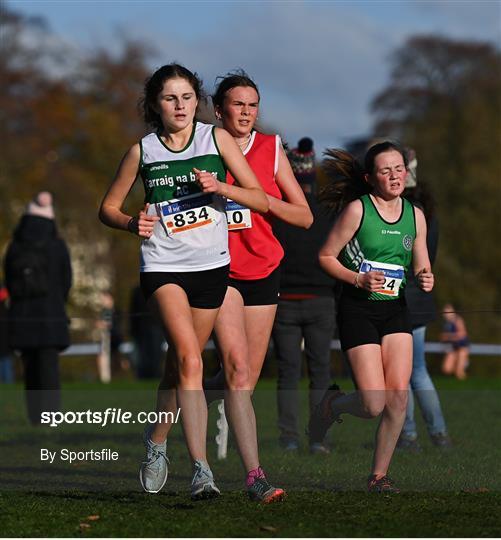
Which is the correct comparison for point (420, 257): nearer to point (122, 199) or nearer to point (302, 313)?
point (122, 199)

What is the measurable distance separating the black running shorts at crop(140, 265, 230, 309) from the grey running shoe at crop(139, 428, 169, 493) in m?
0.85

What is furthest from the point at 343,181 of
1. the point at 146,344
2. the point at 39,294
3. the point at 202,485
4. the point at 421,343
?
the point at 146,344

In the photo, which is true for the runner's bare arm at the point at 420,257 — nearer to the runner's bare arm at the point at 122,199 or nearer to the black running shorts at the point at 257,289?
the black running shorts at the point at 257,289

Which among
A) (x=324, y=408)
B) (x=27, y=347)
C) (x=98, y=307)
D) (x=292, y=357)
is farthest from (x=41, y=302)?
(x=98, y=307)

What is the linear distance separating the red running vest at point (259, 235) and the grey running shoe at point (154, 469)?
1.07 metres

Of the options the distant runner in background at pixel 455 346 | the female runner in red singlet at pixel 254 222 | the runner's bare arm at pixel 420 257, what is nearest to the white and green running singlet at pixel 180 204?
the female runner in red singlet at pixel 254 222

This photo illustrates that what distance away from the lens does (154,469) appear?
8.38 m

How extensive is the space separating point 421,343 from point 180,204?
469 cm

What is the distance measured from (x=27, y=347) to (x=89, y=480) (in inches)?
232

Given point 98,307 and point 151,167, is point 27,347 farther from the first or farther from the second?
point 98,307

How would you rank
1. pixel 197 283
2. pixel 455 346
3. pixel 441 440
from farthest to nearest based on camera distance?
pixel 455 346
pixel 441 440
pixel 197 283

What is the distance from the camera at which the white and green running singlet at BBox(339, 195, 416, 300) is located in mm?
8883

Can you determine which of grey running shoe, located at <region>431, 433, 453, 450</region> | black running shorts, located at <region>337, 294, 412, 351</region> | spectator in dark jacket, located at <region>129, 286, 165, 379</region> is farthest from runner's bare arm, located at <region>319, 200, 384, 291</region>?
spectator in dark jacket, located at <region>129, 286, 165, 379</region>

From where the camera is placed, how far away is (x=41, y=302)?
615 inches
